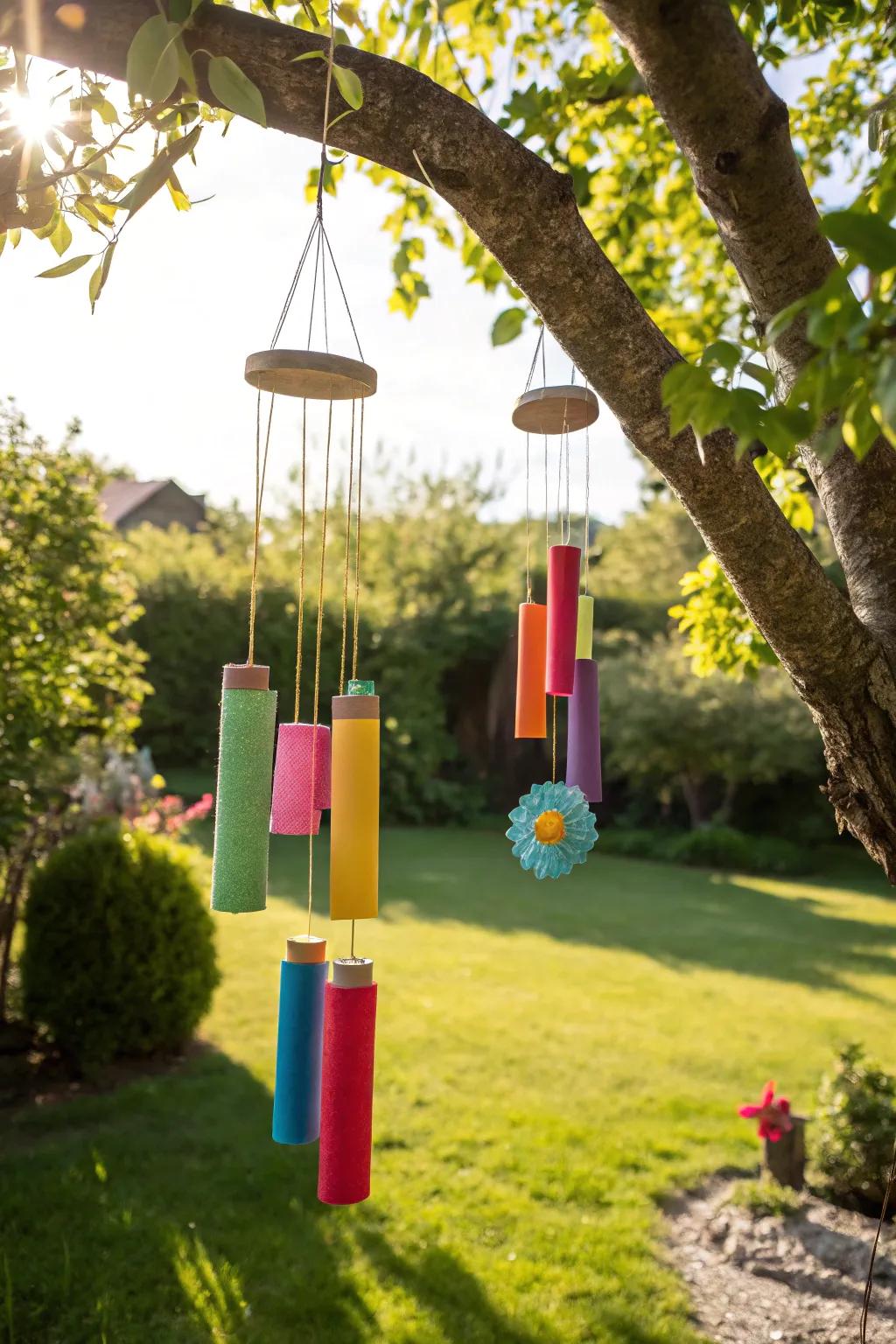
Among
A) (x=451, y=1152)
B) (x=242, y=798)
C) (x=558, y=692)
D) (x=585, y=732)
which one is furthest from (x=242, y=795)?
(x=451, y=1152)

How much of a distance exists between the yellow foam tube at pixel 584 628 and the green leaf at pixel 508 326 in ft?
1.86

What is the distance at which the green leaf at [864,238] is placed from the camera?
893mm

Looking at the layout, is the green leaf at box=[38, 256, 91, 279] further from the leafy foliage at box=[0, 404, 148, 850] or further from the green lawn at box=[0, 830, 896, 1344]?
the leafy foliage at box=[0, 404, 148, 850]

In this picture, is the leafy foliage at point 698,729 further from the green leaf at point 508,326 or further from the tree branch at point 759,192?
the green leaf at point 508,326

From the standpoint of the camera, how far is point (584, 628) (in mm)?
2291

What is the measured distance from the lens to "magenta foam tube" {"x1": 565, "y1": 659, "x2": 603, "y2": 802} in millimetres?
2188

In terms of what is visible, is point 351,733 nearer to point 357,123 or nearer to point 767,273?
point 357,123

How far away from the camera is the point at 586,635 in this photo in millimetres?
2289

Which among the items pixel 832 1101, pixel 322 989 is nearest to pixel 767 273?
pixel 322 989

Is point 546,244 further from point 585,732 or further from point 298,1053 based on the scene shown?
point 298,1053

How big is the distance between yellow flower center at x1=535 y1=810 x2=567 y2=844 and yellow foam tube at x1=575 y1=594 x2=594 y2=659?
1.19 feet

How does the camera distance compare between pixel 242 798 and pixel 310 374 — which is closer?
pixel 242 798

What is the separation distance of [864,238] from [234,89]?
887 mm

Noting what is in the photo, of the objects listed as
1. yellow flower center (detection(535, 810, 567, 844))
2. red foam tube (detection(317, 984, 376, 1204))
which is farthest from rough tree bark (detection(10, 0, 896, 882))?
red foam tube (detection(317, 984, 376, 1204))
